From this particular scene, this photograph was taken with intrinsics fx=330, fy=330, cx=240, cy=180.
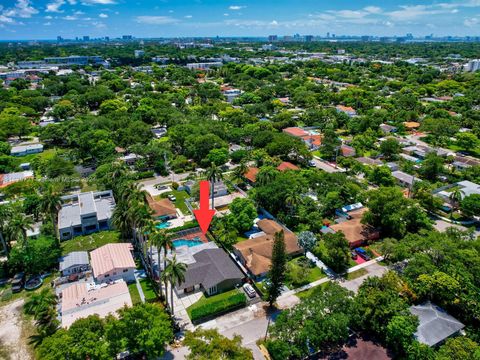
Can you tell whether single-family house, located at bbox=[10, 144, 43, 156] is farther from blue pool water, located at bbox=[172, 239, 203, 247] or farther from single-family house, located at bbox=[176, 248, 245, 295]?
single-family house, located at bbox=[176, 248, 245, 295]

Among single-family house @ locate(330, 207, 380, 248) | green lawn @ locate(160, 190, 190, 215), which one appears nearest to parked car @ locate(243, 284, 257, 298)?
single-family house @ locate(330, 207, 380, 248)

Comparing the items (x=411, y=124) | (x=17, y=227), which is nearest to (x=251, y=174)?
(x=17, y=227)

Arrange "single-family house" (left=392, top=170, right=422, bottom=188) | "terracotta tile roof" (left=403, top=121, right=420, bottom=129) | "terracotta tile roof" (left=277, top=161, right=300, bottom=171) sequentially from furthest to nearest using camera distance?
"terracotta tile roof" (left=403, top=121, right=420, bottom=129)
"terracotta tile roof" (left=277, top=161, right=300, bottom=171)
"single-family house" (left=392, top=170, right=422, bottom=188)

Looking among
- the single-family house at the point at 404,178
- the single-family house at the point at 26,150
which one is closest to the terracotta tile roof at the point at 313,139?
the single-family house at the point at 404,178

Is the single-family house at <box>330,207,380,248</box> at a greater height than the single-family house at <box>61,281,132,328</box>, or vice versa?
the single-family house at <box>61,281,132,328</box>

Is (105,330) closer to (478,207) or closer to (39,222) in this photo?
(39,222)

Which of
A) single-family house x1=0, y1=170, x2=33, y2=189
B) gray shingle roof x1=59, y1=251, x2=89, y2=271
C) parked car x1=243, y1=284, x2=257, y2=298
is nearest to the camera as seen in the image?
parked car x1=243, y1=284, x2=257, y2=298

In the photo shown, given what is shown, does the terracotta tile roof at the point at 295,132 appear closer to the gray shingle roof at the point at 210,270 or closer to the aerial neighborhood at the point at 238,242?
the aerial neighborhood at the point at 238,242
